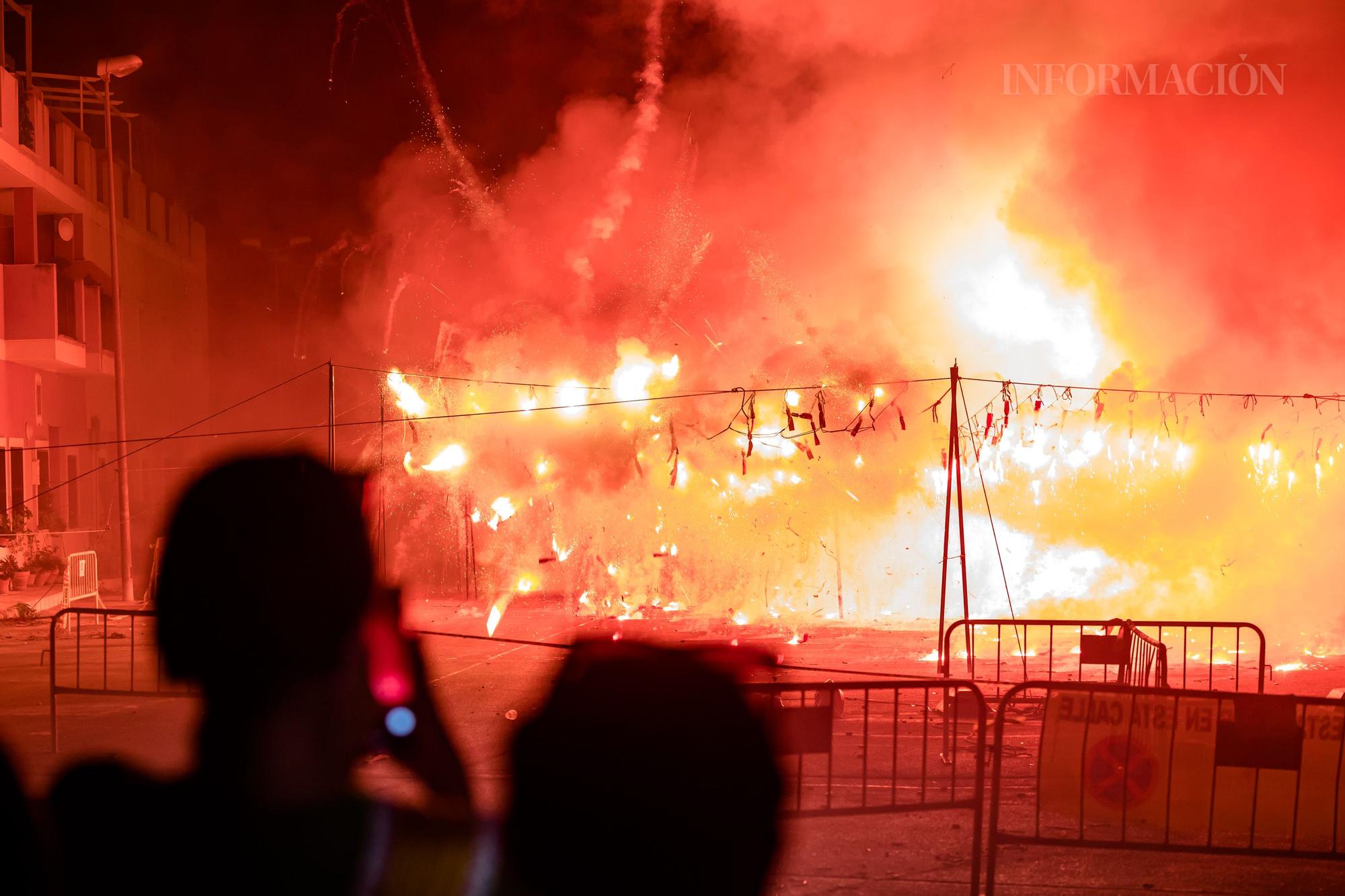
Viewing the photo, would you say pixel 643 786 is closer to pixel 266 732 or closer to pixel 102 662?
pixel 266 732

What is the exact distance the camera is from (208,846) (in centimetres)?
131

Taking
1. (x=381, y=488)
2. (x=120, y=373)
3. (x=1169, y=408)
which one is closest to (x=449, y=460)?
(x=381, y=488)

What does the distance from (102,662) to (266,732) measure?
39.9 feet

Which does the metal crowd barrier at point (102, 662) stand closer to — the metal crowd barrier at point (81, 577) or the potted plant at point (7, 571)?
the metal crowd barrier at point (81, 577)

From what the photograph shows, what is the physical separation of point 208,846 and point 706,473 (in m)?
19.2

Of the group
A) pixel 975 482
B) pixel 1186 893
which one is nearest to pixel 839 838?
pixel 1186 893

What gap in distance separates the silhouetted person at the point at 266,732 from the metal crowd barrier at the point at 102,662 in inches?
238

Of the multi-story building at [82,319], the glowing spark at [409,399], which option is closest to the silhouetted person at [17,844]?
the multi-story building at [82,319]

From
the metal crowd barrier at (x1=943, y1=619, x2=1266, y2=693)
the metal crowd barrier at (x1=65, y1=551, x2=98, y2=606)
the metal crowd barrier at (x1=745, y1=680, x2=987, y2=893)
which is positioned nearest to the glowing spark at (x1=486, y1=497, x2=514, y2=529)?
the metal crowd barrier at (x1=65, y1=551, x2=98, y2=606)

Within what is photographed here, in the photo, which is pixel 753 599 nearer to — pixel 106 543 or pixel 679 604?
pixel 679 604

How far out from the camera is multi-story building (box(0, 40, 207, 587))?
19797 mm

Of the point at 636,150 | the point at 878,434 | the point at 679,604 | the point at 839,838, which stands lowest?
the point at 679,604

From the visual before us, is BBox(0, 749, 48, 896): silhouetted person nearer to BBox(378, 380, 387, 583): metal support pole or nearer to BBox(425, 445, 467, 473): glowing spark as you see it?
BBox(378, 380, 387, 583): metal support pole

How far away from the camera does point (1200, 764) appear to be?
5.00m
